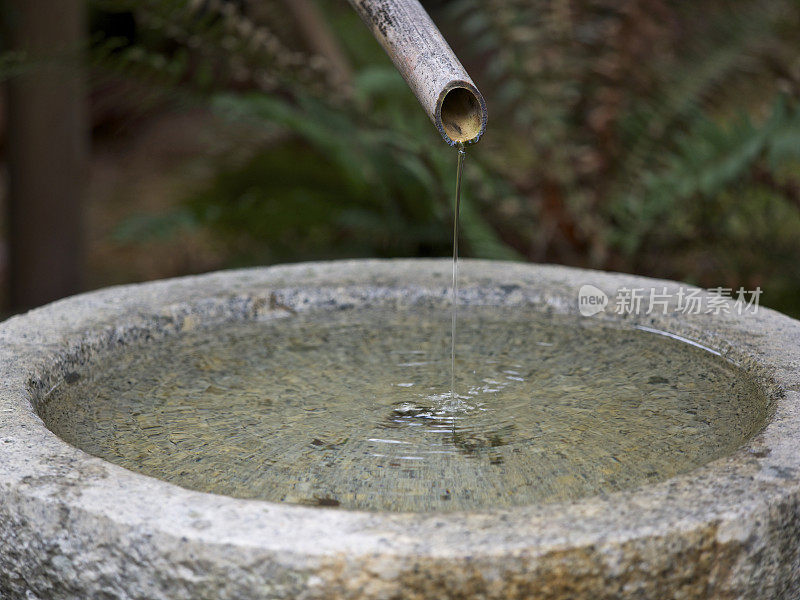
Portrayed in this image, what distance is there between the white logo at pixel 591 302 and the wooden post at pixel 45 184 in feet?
8.33

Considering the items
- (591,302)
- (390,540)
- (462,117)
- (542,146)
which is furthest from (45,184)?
(390,540)

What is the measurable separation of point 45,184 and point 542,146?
2.01 m

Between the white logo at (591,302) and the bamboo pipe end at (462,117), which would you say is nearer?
the bamboo pipe end at (462,117)

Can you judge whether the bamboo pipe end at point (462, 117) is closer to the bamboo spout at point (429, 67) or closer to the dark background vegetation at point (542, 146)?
the bamboo spout at point (429, 67)

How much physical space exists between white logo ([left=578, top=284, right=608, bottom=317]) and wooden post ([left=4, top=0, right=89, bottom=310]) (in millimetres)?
2538

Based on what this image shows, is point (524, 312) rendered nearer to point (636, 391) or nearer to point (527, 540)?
point (636, 391)

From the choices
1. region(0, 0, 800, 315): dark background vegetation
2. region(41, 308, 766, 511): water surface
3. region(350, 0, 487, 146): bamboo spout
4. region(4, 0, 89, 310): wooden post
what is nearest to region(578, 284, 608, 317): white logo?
region(41, 308, 766, 511): water surface

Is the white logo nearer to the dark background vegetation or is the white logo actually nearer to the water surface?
the water surface

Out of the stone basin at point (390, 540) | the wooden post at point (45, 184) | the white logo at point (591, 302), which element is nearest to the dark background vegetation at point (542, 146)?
the wooden post at point (45, 184)

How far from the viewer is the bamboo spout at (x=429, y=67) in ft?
3.81

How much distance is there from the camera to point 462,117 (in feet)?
4.17

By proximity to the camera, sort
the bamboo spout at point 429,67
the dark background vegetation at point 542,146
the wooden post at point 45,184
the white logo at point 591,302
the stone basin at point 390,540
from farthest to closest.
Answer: the wooden post at point 45,184, the dark background vegetation at point 542,146, the white logo at point 591,302, the bamboo spout at point 429,67, the stone basin at point 390,540

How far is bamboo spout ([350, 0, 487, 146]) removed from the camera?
1161 millimetres

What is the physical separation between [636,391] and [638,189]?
82.2 inches
